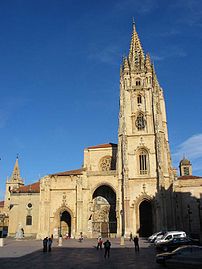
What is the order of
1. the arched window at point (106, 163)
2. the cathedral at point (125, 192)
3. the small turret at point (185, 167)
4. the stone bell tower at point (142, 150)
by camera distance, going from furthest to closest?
the small turret at point (185, 167) < the arched window at point (106, 163) < the cathedral at point (125, 192) < the stone bell tower at point (142, 150)

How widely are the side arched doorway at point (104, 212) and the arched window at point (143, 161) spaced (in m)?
5.46

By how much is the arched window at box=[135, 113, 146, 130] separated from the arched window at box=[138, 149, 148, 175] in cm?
384

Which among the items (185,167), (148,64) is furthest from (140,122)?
(185,167)

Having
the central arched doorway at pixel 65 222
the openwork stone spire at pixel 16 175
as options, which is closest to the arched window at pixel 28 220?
the central arched doorway at pixel 65 222

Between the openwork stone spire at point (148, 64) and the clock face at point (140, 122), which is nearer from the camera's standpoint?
the clock face at point (140, 122)

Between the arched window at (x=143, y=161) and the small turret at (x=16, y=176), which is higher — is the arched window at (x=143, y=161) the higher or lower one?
the lower one

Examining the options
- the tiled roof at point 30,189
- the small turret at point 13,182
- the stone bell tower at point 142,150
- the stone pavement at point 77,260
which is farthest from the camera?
the small turret at point 13,182

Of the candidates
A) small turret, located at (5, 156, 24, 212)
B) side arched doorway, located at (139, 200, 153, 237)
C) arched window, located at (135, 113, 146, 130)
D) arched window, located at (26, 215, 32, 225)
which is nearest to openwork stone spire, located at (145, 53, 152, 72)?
arched window, located at (135, 113, 146, 130)

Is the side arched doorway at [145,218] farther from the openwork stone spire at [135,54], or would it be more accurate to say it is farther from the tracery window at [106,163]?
the openwork stone spire at [135,54]

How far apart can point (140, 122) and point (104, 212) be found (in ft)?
46.0

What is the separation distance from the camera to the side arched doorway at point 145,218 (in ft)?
126

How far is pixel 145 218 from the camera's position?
1542 inches

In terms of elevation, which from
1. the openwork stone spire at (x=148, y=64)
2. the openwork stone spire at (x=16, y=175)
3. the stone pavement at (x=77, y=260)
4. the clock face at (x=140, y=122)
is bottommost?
the stone pavement at (x=77, y=260)

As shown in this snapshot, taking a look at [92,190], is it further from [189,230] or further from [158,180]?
[189,230]
